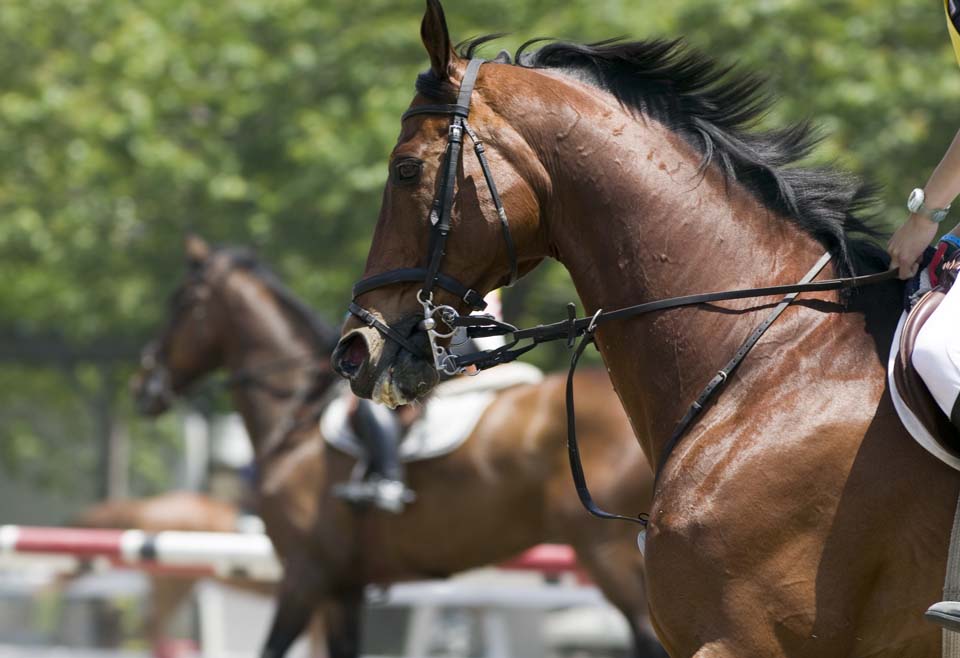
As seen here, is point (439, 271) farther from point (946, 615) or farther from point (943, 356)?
point (946, 615)

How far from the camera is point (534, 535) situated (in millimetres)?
7309

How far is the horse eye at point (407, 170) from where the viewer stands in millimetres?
3492

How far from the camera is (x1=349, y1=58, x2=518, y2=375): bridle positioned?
11.2 ft

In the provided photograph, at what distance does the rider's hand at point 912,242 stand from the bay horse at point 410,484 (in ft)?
11.8

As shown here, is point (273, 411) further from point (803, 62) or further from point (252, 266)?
point (803, 62)

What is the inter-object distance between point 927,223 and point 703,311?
606 millimetres

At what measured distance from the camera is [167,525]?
11477mm

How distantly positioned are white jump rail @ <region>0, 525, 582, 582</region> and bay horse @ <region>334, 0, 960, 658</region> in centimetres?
510

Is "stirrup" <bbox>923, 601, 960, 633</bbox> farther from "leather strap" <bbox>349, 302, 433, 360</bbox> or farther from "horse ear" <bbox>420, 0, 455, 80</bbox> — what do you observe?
"horse ear" <bbox>420, 0, 455, 80</bbox>

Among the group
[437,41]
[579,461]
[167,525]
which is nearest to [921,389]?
[579,461]

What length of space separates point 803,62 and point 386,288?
999 centimetres

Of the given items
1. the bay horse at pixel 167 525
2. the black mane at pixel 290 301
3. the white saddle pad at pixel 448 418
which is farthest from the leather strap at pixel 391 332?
the bay horse at pixel 167 525

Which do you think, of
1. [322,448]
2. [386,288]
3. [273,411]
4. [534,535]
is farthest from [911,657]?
[273,411]

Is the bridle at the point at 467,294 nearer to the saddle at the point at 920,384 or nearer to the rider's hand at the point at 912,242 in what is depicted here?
the rider's hand at the point at 912,242
